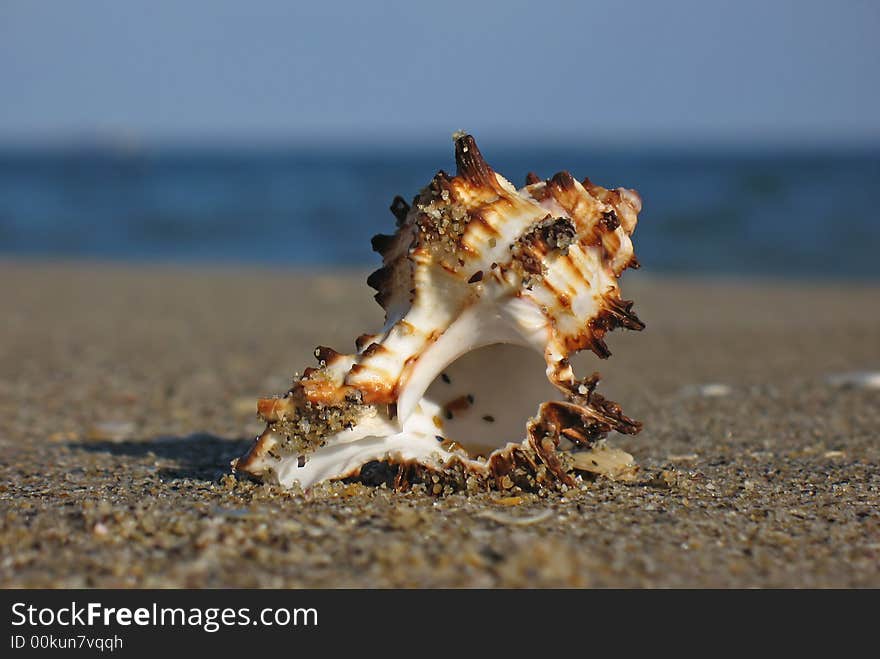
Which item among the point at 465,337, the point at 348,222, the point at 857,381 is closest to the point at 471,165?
the point at 465,337

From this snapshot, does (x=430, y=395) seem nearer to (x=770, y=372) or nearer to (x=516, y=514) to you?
(x=516, y=514)

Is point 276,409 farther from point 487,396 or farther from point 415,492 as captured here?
point 487,396

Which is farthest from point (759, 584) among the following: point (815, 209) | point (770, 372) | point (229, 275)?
point (815, 209)

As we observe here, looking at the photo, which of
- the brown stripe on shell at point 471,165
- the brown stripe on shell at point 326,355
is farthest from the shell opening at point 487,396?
the brown stripe on shell at point 471,165

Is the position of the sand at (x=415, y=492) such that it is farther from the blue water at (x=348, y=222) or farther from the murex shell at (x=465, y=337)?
the blue water at (x=348, y=222)

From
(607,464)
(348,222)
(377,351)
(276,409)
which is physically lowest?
(607,464)
